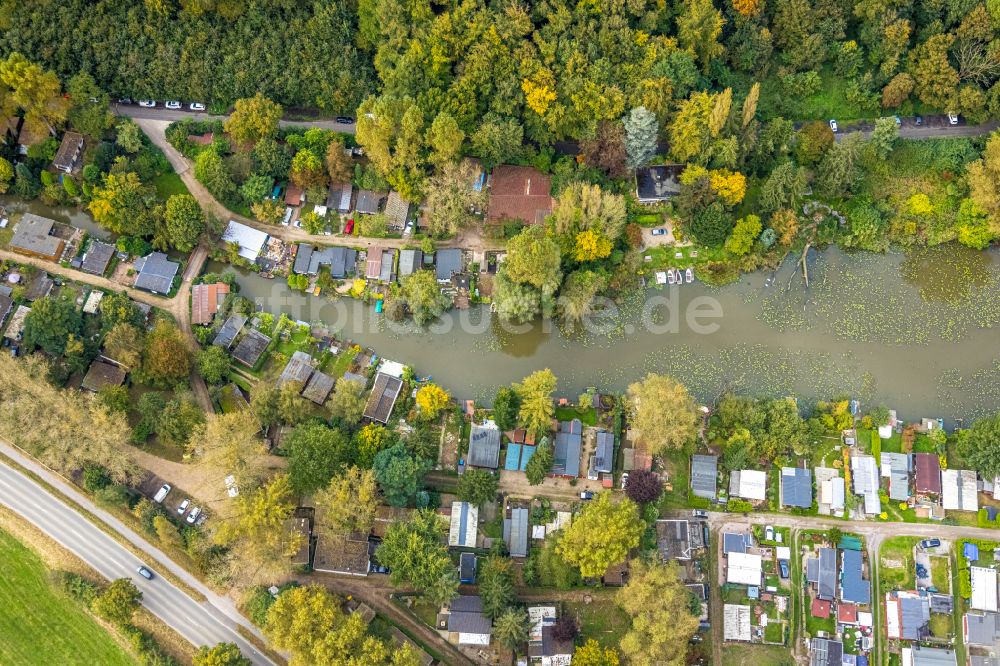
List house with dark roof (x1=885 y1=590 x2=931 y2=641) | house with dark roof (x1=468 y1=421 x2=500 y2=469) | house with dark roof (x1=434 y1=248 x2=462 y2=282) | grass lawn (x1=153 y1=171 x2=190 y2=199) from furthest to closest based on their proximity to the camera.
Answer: grass lawn (x1=153 y1=171 x2=190 y2=199) → house with dark roof (x1=434 y1=248 x2=462 y2=282) → house with dark roof (x1=468 y1=421 x2=500 y2=469) → house with dark roof (x1=885 y1=590 x2=931 y2=641)

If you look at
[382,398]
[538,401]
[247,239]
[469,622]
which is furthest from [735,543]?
[247,239]

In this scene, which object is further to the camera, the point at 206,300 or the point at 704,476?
the point at 206,300

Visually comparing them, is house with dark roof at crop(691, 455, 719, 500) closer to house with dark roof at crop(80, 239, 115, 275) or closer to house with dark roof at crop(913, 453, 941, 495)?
house with dark roof at crop(913, 453, 941, 495)

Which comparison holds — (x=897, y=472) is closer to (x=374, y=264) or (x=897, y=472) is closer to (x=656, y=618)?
(x=656, y=618)

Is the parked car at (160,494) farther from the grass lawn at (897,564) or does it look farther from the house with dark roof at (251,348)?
the grass lawn at (897,564)

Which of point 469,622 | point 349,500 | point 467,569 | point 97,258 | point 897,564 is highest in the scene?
point 97,258

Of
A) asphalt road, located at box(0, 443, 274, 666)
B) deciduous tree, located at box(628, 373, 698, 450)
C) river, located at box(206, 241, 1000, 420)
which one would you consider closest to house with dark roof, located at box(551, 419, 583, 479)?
river, located at box(206, 241, 1000, 420)

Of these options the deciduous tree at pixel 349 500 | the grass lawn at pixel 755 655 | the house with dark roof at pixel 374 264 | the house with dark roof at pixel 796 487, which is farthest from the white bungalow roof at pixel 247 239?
the grass lawn at pixel 755 655
